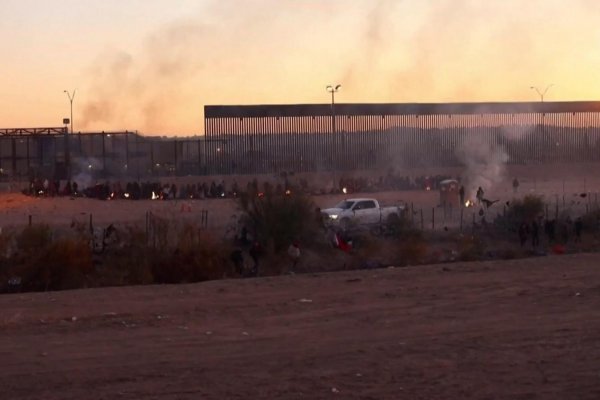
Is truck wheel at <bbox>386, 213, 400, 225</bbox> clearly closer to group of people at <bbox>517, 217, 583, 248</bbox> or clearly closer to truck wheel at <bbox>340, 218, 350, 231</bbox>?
truck wheel at <bbox>340, 218, 350, 231</bbox>

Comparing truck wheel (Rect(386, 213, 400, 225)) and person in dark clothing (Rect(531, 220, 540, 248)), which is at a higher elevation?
truck wheel (Rect(386, 213, 400, 225))

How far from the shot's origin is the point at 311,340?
16.2m

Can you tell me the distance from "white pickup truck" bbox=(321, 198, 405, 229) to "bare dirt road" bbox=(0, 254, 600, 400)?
15.4 m

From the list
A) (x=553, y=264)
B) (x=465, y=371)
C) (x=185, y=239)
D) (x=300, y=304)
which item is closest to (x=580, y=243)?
(x=553, y=264)

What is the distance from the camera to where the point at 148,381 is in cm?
1311

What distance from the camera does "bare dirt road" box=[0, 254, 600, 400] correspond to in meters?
12.8

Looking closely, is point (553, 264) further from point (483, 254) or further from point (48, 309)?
point (48, 309)

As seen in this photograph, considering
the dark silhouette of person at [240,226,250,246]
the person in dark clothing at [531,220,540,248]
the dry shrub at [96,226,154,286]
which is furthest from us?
the person in dark clothing at [531,220,540,248]

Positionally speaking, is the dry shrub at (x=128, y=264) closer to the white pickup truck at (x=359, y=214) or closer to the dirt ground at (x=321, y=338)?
the dirt ground at (x=321, y=338)

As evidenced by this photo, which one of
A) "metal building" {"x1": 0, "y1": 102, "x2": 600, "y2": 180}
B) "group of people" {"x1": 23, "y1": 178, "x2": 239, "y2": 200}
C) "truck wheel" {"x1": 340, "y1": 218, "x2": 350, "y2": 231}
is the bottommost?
"truck wheel" {"x1": 340, "y1": 218, "x2": 350, "y2": 231}

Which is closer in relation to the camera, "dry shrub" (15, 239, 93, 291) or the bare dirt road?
the bare dirt road

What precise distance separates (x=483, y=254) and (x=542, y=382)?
2112 centimetres

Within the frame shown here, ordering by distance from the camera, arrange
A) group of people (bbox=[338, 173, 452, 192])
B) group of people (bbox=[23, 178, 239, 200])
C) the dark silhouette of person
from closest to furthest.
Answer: the dark silhouette of person < group of people (bbox=[23, 178, 239, 200]) < group of people (bbox=[338, 173, 452, 192])

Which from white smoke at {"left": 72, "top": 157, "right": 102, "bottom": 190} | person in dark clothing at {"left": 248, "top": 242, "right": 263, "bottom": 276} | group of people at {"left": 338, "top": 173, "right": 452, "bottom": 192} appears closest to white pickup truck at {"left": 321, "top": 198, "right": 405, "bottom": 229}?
person in dark clothing at {"left": 248, "top": 242, "right": 263, "bottom": 276}
